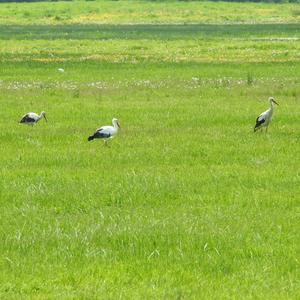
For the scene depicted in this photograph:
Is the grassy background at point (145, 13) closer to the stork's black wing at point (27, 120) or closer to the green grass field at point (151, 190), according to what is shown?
the green grass field at point (151, 190)

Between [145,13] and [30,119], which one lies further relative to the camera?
[145,13]

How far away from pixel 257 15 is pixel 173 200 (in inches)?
3961

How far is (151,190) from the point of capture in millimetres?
14406

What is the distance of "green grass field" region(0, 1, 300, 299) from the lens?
32.5 feet

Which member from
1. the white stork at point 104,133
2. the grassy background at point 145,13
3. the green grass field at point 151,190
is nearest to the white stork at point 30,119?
the green grass field at point 151,190

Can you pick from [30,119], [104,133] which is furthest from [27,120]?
[104,133]

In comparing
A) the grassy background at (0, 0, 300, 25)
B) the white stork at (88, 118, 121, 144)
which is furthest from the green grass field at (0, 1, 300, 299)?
the grassy background at (0, 0, 300, 25)

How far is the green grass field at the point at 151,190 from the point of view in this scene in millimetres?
9898

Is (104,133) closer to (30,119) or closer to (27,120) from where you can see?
(30,119)

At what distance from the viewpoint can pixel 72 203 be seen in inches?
535

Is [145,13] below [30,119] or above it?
below

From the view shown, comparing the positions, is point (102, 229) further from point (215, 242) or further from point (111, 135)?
point (111, 135)

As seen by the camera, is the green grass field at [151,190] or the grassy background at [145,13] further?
the grassy background at [145,13]

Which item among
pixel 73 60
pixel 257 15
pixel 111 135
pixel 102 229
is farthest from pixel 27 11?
pixel 102 229
